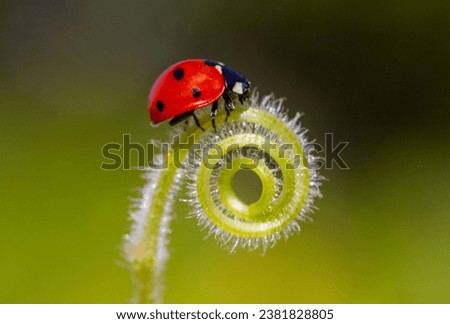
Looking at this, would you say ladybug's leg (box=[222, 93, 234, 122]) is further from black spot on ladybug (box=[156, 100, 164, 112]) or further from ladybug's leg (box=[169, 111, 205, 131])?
black spot on ladybug (box=[156, 100, 164, 112])

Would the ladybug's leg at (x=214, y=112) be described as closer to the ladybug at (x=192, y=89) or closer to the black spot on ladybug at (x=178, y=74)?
the ladybug at (x=192, y=89)

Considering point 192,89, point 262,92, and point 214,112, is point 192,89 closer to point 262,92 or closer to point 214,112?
point 214,112

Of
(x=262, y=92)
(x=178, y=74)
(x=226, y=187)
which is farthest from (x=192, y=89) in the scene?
(x=262, y=92)

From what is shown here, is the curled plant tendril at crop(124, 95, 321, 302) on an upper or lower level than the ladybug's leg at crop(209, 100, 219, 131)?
A: lower

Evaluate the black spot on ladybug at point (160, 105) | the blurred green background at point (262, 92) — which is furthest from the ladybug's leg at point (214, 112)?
the blurred green background at point (262, 92)

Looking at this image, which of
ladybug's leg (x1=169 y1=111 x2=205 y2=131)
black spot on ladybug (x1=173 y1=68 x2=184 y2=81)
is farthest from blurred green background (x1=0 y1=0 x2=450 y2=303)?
black spot on ladybug (x1=173 y1=68 x2=184 y2=81)

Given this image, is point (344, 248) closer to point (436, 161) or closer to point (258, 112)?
point (436, 161)

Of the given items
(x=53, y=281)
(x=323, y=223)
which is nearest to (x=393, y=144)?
(x=323, y=223)
